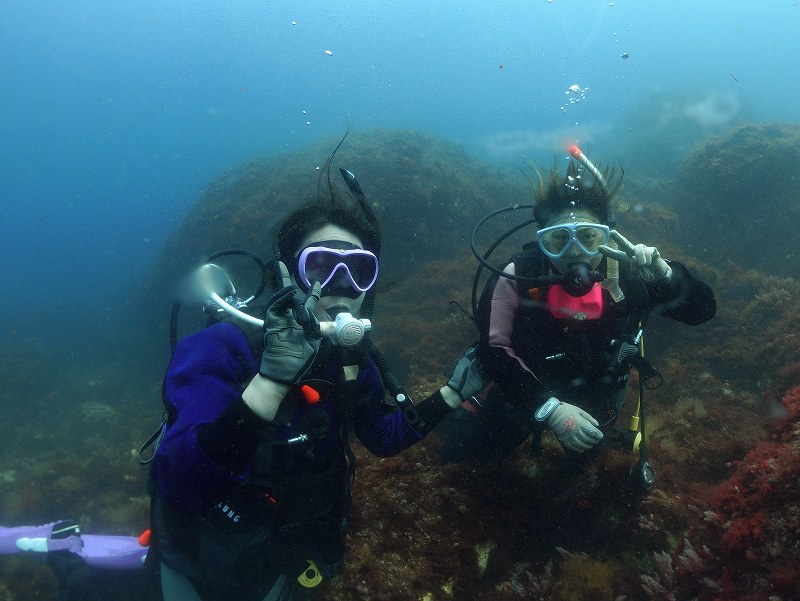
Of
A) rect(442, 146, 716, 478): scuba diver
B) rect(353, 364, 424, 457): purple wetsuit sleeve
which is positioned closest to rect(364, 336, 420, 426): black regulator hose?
rect(353, 364, 424, 457): purple wetsuit sleeve

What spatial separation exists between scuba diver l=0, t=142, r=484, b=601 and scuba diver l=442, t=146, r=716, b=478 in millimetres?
666

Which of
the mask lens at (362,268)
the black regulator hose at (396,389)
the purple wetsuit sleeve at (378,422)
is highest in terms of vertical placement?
the mask lens at (362,268)

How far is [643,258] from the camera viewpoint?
3.12 meters

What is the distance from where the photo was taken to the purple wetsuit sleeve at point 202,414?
6.68 feet

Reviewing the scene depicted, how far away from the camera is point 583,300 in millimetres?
3607

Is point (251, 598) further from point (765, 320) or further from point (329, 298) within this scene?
point (765, 320)

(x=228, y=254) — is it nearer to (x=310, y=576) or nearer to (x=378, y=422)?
(x=378, y=422)

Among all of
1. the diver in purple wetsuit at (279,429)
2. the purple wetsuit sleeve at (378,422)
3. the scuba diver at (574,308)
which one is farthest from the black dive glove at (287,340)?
the scuba diver at (574,308)

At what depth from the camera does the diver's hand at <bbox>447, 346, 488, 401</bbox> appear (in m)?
3.45

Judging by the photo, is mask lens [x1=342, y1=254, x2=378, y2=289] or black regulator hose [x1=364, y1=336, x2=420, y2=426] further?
mask lens [x1=342, y1=254, x2=378, y2=289]

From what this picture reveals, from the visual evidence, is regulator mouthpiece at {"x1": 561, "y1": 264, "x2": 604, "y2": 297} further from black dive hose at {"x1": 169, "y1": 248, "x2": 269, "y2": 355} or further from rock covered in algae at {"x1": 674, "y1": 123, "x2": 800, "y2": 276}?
rock covered in algae at {"x1": 674, "y1": 123, "x2": 800, "y2": 276}

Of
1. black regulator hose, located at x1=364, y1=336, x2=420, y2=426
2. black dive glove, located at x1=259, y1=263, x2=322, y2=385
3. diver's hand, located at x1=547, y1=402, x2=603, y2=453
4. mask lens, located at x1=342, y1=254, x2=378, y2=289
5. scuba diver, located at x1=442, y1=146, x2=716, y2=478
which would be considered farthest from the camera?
scuba diver, located at x1=442, y1=146, x2=716, y2=478

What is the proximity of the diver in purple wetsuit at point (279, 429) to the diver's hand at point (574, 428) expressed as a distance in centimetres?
84

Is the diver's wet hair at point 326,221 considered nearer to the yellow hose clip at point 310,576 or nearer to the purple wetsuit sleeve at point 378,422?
the purple wetsuit sleeve at point 378,422
